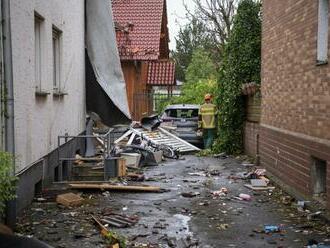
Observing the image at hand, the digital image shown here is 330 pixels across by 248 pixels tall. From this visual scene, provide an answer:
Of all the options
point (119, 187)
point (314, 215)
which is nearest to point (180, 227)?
point (314, 215)

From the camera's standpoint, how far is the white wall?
8.19 meters

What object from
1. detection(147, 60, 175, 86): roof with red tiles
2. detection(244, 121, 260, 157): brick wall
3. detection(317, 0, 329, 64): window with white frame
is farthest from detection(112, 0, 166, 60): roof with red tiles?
detection(317, 0, 329, 64): window with white frame

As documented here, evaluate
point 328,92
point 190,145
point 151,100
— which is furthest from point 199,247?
point 151,100

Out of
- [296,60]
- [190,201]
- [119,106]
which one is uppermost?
[296,60]

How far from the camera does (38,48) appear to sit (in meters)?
10.1

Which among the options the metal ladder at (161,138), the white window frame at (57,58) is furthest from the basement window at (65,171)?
the metal ladder at (161,138)

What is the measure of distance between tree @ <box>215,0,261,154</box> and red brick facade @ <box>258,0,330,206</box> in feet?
12.6

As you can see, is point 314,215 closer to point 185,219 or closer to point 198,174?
point 185,219

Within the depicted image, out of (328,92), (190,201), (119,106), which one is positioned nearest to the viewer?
(328,92)

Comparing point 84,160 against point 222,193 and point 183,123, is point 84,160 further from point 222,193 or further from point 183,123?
point 183,123

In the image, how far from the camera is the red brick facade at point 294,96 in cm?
863

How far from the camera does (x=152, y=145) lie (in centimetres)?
1736

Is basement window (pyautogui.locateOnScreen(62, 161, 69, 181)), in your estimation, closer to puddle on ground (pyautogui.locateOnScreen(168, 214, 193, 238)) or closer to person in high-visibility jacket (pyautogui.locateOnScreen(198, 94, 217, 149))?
puddle on ground (pyautogui.locateOnScreen(168, 214, 193, 238))

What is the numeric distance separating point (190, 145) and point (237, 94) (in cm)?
274
